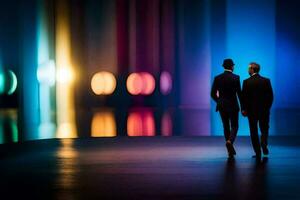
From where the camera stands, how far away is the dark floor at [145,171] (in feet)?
19.9

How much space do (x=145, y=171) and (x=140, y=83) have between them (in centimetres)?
2233

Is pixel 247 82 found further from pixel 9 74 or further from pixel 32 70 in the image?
pixel 9 74

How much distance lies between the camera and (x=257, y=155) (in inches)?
347

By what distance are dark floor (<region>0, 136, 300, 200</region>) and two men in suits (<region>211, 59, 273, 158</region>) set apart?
1.45 feet

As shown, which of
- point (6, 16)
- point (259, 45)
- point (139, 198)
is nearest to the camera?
point (139, 198)

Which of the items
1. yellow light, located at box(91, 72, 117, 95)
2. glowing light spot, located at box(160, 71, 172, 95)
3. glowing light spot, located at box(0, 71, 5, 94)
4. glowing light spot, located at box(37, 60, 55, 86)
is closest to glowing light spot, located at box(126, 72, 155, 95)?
glowing light spot, located at box(160, 71, 172, 95)

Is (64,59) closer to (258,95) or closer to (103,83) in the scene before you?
(103,83)

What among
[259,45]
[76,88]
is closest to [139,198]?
[259,45]

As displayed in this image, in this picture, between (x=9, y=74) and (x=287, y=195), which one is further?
(x=9, y=74)

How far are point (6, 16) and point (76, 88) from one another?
516 centimetres

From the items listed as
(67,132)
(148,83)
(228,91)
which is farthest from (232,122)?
(148,83)

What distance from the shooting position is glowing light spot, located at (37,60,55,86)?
94.5 feet

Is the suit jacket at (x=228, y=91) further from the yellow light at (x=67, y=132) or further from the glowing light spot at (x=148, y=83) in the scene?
the glowing light spot at (x=148, y=83)

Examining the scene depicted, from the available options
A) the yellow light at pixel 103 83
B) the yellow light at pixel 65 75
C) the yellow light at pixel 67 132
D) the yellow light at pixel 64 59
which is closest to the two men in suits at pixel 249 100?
the yellow light at pixel 67 132
